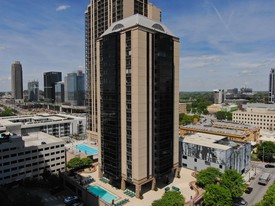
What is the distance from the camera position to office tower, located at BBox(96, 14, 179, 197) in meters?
66.2

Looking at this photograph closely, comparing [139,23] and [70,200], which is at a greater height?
[139,23]

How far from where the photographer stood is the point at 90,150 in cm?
11169

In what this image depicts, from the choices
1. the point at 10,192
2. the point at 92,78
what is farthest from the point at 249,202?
the point at 92,78

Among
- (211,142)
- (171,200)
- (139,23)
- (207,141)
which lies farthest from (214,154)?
(139,23)

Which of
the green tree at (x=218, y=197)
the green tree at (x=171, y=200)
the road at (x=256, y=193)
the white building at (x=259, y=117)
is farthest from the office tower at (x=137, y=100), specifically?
the white building at (x=259, y=117)

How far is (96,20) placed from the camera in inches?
5143

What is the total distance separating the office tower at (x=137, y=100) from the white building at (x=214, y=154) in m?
17.2

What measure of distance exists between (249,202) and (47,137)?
306 feet

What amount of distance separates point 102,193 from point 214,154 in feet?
155

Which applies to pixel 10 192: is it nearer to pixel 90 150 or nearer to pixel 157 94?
pixel 90 150

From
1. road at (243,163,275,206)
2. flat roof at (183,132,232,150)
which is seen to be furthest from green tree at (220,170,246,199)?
flat roof at (183,132,232,150)

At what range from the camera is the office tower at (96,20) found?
116 meters

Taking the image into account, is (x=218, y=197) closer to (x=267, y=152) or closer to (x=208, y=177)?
(x=208, y=177)

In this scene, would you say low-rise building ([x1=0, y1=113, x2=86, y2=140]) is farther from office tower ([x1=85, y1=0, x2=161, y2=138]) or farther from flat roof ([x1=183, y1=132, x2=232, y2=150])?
flat roof ([x1=183, y1=132, x2=232, y2=150])
